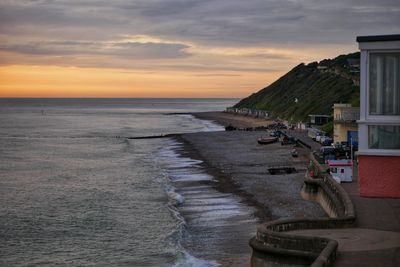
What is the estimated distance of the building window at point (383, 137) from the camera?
627 inches

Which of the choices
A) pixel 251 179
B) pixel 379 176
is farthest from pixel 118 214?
pixel 379 176

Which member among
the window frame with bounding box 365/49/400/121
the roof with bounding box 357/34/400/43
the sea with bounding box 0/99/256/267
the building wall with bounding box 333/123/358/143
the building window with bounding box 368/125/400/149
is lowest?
the sea with bounding box 0/99/256/267

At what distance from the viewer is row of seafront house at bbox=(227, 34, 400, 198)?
15617 millimetres

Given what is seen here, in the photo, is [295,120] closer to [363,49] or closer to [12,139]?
[12,139]

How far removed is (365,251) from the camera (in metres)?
18.0

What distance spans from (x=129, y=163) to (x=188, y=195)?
24.3 meters

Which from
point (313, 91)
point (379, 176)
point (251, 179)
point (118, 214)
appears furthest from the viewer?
point (313, 91)

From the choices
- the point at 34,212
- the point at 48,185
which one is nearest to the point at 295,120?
the point at 48,185

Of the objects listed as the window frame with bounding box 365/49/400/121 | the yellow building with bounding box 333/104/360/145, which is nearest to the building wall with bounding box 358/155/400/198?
the window frame with bounding box 365/49/400/121

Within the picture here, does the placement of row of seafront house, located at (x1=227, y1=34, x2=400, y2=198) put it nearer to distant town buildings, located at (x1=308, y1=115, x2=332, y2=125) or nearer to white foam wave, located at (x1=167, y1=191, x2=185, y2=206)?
white foam wave, located at (x1=167, y1=191, x2=185, y2=206)

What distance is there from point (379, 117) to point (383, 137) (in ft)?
1.98

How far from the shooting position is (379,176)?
16375mm

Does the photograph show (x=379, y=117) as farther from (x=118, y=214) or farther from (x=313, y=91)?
(x=313, y=91)

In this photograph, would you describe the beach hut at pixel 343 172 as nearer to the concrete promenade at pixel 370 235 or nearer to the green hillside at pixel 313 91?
the concrete promenade at pixel 370 235
